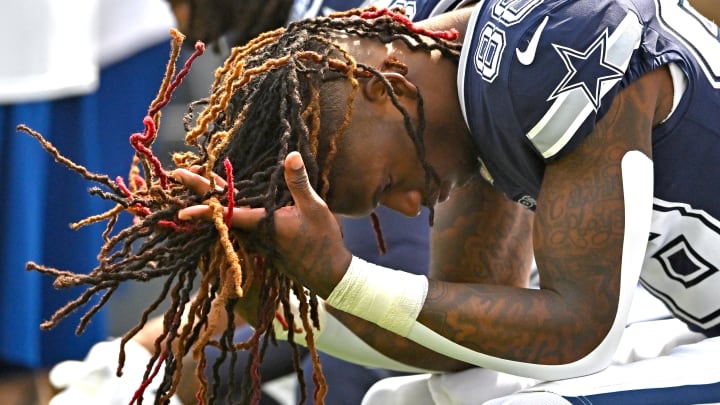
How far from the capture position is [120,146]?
3.39m

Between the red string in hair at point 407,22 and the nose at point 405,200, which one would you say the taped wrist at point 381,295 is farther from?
the red string in hair at point 407,22

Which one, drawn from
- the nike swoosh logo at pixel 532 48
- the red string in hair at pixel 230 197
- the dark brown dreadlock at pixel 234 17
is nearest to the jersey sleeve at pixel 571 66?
the nike swoosh logo at pixel 532 48

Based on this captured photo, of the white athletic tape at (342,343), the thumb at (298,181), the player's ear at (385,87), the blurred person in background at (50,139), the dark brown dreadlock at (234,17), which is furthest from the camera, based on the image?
the blurred person in background at (50,139)

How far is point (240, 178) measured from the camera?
1.70 metres

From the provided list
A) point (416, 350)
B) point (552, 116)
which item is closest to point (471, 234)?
point (416, 350)

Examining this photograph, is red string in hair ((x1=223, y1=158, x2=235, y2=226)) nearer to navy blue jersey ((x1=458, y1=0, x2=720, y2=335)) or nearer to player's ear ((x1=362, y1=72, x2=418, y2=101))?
player's ear ((x1=362, y1=72, x2=418, y2=101))

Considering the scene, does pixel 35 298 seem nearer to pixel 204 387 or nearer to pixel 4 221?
pixel 4 221

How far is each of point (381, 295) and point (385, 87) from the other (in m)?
0.30

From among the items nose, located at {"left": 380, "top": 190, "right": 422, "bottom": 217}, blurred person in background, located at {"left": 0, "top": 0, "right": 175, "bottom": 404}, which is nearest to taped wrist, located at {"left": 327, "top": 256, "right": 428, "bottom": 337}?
nose, located at {"left": 380, "top": 190, "right": 422, "bottom": 217}

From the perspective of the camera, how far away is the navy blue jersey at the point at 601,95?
5.47 ft

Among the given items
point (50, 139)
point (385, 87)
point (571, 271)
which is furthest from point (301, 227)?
point (50, 139)

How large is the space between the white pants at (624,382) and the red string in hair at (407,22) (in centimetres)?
54

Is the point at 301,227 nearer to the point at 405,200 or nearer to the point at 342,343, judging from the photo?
the point at 405,200

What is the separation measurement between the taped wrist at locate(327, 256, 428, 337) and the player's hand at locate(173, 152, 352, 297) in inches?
1.1
